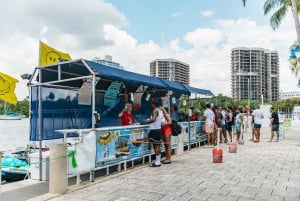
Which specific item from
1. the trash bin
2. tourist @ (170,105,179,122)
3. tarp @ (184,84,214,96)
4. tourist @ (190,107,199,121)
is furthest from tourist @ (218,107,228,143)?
the trash bin

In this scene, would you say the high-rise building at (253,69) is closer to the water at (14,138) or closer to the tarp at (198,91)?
the water at (14,138)

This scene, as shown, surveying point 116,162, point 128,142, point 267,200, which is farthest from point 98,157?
point 267,200

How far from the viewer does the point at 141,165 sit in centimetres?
894

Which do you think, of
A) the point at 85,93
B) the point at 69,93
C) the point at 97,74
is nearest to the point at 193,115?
the point at 85,93

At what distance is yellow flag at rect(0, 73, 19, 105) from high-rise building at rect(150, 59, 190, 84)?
16.4 metres

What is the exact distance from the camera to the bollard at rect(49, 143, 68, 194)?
19.4 ft

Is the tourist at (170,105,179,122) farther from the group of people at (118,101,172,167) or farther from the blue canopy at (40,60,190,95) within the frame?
the group of people at (118,101,172,167)

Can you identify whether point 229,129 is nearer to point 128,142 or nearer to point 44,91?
point 128,142

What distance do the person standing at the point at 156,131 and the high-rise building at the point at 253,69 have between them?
5770 cm

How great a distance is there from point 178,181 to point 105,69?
10.1ft

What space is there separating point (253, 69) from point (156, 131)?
2505 inches

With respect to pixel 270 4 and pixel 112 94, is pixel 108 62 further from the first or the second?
pixel 270 4

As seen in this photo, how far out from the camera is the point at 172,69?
81.7 feet

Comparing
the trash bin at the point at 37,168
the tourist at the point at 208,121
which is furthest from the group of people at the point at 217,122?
the trash bin at the point at 37,168
